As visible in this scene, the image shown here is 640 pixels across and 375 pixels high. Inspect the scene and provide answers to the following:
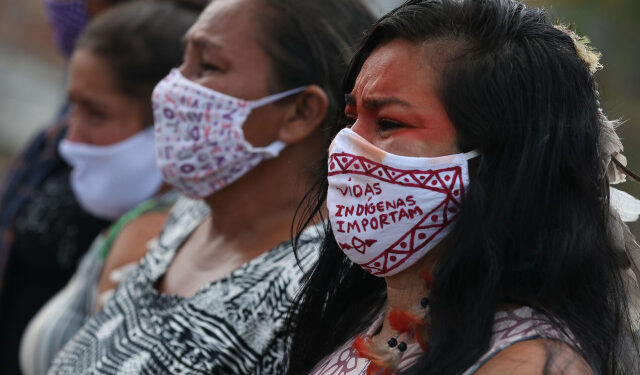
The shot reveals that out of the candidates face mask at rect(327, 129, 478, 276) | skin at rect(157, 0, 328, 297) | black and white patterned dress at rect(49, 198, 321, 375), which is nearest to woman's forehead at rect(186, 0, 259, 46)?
skin at rect(157, 0, 328, 297)

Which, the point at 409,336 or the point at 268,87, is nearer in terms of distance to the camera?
the point at 409,336

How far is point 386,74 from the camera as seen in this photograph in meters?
2.19

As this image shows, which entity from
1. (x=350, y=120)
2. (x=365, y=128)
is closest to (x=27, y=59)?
(x=350, y=120)

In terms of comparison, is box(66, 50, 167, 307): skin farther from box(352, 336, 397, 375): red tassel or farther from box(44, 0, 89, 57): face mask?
box(352, 336, 397, 375): red tassel

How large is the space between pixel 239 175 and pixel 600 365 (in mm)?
1466

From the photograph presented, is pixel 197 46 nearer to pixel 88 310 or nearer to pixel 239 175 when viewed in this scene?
pixel 239 175

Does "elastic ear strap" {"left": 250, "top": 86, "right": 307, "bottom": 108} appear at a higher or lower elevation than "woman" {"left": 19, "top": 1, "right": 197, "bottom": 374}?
higher

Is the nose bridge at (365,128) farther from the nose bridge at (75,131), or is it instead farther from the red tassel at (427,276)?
the nose bridge at (75,131)

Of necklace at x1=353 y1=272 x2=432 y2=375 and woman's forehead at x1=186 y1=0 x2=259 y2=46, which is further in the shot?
woman's forehead at x1=186 y1=0 x2=259 y2=46

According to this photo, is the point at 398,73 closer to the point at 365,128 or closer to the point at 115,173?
the point at 365,128

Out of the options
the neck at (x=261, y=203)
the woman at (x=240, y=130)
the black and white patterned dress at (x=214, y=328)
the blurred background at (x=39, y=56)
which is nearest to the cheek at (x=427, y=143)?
the black and white patterned dress at (x=214, y=328)

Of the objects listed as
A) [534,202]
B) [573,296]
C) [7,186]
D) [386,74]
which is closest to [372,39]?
[386,74]

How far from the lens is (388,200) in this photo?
210 cm

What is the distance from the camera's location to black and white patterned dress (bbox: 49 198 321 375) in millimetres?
2725
